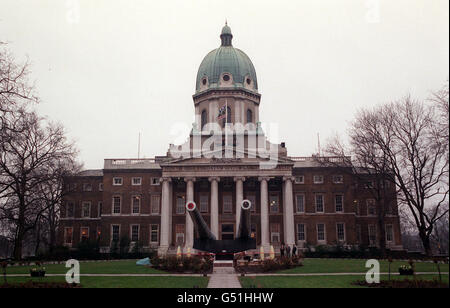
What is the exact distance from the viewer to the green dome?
62.4 m

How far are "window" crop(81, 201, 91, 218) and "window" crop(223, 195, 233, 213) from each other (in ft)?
72.6

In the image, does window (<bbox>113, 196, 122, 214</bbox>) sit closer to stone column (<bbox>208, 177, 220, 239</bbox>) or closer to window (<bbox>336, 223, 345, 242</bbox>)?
stone column (<bbox>208, 177, 220, 239</bbox>)

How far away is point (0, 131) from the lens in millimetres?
21391

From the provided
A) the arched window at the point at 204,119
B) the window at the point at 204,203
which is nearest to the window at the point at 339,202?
the window at the point at 204,203

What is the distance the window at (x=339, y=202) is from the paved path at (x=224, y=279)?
3378 centimetres

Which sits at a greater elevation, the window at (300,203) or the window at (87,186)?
the window at (87,186)

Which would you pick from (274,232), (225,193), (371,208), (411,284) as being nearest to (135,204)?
(225,193)

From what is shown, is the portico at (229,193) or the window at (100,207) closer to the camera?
the portico at (229,193)

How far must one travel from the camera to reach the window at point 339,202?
183 feet

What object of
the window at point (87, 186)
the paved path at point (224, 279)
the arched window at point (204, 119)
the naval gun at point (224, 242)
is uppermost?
the arched window at point (204, 119)

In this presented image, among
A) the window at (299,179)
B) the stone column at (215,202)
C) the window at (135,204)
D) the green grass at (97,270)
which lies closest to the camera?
the green grass at (97,270)

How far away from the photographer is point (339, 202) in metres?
56.0

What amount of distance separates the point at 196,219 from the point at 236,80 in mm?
43770

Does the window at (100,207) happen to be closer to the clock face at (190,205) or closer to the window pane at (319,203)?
the window pane at (319,203)
